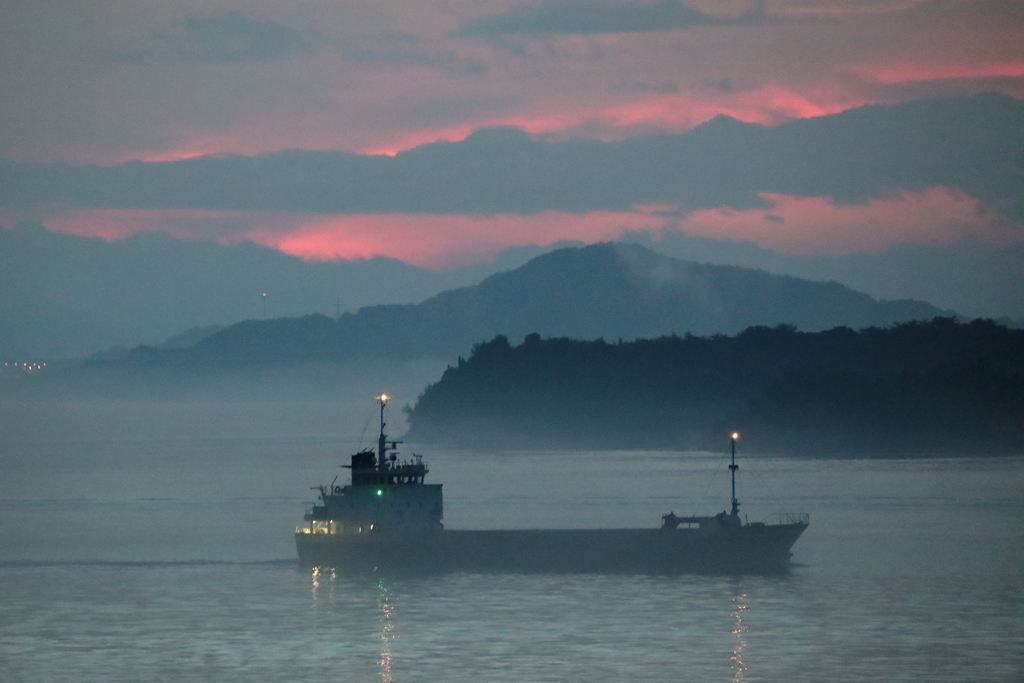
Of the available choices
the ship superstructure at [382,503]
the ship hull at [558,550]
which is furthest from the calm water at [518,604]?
the ship superstructure at [382,503]

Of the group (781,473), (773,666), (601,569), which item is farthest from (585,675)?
(781,473)

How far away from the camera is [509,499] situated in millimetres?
97000

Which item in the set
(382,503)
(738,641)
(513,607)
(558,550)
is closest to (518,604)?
(513,607)

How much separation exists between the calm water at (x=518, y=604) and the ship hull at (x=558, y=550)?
165cm

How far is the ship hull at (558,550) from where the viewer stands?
188ft

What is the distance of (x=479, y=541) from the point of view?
58531 mm

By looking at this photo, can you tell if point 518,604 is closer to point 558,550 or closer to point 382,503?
point 558,550

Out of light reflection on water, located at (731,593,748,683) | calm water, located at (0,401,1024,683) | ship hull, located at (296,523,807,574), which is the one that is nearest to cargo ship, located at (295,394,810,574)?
ship hull, located at (296,523,807,574)

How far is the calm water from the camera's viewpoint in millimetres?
38531

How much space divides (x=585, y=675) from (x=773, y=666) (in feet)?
19.6

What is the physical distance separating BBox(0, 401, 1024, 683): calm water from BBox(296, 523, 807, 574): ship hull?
1.65 m

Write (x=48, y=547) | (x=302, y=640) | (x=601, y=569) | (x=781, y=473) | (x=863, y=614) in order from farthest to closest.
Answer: (x=781, y=473) → (x=48, y=547) → (x=601, y=569) → (x=863, y=614) → (x=302, y=640)

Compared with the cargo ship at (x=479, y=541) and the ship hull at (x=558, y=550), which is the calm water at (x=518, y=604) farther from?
the cargo ship at (x=479, y=541)

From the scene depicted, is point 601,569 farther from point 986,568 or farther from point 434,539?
point 986,568
